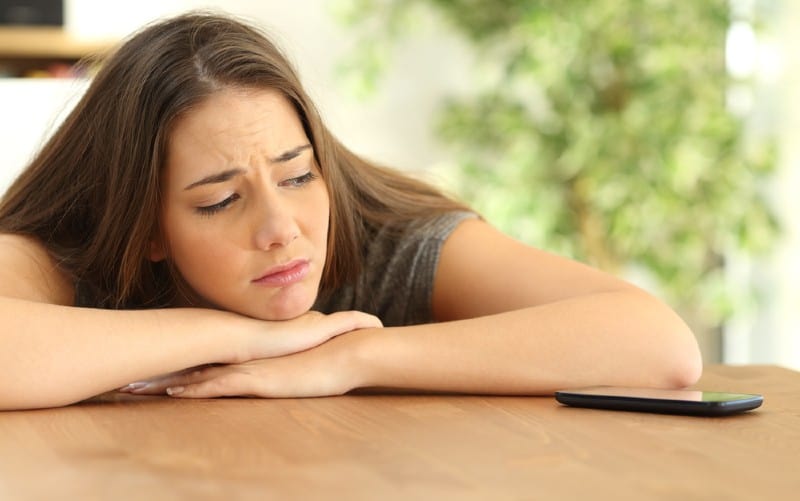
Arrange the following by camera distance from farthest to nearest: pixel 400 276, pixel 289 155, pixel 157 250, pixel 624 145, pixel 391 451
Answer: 1. pixel 624 145
2. pixel 400 276
3. pixel 157 250
4. pixel 289 155
5. pixel 391 451

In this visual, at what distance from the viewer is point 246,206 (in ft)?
4.41

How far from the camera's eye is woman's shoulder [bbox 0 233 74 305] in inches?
56.7

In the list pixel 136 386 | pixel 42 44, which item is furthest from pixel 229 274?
pixel 42 44

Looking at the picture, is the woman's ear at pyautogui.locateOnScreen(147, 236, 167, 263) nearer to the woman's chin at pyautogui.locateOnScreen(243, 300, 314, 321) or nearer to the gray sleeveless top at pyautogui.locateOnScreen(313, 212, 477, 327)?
the woman's chin at pyautogui.locateOnScreen(243, 300, 314, 321)

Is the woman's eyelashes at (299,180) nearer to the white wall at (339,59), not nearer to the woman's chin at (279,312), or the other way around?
the woman's chin at (279,312)

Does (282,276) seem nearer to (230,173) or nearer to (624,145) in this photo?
(230,173)

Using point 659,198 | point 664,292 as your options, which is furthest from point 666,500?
point 664,292

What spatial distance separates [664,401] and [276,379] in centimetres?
41

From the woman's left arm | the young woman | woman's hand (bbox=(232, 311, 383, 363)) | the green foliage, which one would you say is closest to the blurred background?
the green foliage

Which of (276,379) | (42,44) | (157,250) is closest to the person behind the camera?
(276,379)

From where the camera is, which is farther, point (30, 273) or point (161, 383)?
point (30, 273)

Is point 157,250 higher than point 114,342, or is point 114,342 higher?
point 157,250

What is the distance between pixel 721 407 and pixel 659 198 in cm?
236

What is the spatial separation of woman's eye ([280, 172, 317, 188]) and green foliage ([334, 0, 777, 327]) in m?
2.09
